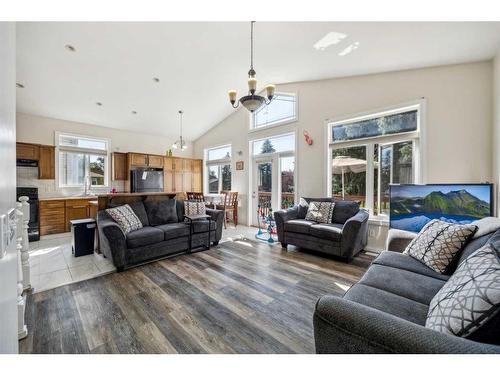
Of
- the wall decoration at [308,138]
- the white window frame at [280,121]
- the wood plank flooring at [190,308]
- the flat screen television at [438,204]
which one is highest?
the white window frame at [280,121]

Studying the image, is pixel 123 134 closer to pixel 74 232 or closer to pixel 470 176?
pixel 74 232

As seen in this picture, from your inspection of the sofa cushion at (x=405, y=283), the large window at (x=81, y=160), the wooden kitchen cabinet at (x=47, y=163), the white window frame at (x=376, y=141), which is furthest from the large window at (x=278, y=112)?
the wooden kitchen cabinet at (x=47, y=163)

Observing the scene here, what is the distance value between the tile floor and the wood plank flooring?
218mm

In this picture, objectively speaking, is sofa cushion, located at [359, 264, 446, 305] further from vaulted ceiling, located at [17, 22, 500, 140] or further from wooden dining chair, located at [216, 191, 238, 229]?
wooden dining chair, located at [216, 191, 238, 229]

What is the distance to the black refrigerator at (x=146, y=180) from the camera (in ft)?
18.9

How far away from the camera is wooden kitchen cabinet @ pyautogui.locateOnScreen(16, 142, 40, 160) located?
434cm

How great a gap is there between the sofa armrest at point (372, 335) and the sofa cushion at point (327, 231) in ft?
7.54

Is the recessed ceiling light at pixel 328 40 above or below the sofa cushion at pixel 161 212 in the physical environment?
above

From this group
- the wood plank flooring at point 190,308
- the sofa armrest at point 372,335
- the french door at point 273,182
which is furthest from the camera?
the french door at point 273,182

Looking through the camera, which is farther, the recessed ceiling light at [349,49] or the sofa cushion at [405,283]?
the recessed ceiling light at [349,49]

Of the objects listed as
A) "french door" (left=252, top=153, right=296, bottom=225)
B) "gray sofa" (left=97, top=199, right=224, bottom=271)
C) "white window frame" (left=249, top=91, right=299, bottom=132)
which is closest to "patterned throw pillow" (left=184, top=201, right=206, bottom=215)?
"gray sofa" (left=97, top=199, right=224, bottom=271)

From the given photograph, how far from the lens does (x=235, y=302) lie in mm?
2072

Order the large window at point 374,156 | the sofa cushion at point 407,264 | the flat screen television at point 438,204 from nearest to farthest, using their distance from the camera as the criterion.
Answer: the sofa cushion at point 407,264, the flat screen television at point 438,204, the large window at point 374,156

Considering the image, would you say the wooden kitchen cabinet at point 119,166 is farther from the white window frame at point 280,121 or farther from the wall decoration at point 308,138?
the wall decoration at point 308,138
